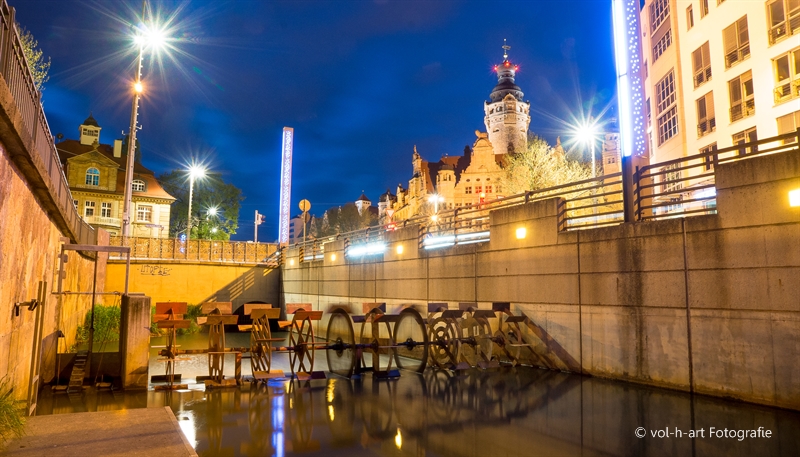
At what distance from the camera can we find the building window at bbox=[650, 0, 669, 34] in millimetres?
32984

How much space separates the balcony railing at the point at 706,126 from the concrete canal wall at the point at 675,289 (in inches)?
759

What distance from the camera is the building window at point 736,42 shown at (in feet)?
82.0

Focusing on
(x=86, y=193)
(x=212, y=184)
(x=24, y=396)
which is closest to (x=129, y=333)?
(x=24, y=396)

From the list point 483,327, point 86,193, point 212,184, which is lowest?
point 483,327

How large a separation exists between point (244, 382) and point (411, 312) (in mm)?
4682

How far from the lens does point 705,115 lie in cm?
2880

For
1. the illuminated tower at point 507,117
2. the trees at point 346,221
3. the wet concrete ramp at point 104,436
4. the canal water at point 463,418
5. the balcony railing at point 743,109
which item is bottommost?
the canal water at point 463,418

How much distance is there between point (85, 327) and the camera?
20.6m

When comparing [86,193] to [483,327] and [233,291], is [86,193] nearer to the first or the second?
[233,291]

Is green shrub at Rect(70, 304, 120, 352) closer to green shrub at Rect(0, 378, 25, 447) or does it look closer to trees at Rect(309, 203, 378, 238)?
green shrub at Rect(0, 378, 25, 447)

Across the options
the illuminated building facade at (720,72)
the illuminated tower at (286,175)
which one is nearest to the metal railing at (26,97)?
the illuminated tower at (286,175)

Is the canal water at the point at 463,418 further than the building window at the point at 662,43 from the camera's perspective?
No

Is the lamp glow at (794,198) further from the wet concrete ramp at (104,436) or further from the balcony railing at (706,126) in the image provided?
the balcony railing at (706,126)

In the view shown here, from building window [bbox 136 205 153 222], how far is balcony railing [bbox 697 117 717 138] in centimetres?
5209
